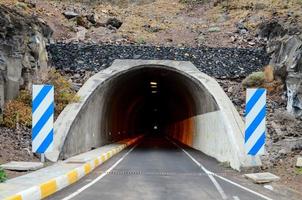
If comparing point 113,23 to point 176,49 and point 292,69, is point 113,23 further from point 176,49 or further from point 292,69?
point 292,69

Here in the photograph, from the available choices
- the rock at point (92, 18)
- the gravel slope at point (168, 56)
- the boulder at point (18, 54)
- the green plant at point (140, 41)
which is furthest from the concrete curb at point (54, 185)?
the rock at point (92, 18)

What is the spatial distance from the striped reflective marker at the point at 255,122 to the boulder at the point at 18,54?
8893 millimetres

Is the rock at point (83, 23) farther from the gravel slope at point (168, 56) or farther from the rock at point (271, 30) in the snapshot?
the rock at point (271, 30)

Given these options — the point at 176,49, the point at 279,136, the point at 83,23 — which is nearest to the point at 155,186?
the point at 279,136

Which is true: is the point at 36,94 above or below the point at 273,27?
below

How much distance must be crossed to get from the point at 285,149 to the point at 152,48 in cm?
1344

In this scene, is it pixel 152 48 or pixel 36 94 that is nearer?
pixel 36 94

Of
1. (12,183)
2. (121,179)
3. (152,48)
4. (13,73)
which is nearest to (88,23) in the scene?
(152,48)

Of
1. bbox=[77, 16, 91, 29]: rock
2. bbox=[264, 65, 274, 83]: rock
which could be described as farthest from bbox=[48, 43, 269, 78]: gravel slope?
bbox=[77, 16, 91, 29]: rock

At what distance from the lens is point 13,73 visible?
18984mm

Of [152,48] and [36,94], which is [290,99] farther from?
[36,94]

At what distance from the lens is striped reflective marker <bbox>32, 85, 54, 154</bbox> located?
13289 millimetres

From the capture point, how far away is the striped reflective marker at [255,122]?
14.7 m

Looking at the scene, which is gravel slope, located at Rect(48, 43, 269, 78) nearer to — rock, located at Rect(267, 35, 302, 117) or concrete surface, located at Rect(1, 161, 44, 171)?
rock, located at Rect(267, 35, 302, 117)
